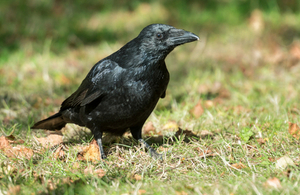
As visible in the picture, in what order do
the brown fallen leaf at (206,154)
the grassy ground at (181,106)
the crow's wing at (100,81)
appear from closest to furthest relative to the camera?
the grassy ground at (181,106)
the brown fallen leaf at (206,154)
the crow's wing at (100,81)

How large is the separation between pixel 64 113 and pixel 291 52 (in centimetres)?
430

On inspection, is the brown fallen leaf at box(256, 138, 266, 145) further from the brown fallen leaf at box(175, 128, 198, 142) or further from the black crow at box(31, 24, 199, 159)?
the black crow at box(31, 24, 199, 159)

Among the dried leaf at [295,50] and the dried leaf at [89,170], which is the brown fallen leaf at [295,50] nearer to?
the dried leaf at [295,50]

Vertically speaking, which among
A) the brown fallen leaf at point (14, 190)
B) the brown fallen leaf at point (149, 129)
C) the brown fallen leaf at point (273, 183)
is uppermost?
the brown fallen leaf at point (273, 183)

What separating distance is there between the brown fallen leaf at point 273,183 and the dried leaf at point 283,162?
1.01ft

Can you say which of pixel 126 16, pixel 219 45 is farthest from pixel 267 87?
pixel 126 16

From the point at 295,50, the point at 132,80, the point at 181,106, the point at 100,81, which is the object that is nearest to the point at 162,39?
the point at 132,80

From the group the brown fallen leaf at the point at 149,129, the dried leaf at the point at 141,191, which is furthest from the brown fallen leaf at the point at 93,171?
the brown fallen leaf at the point at 149,129

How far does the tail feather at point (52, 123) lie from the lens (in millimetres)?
3556

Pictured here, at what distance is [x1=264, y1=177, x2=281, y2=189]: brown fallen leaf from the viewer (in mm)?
2220

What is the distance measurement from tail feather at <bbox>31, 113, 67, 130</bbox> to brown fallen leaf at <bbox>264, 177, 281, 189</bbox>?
84.2 inches

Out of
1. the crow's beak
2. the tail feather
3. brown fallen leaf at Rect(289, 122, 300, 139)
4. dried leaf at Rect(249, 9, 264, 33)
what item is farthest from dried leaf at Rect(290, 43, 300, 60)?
the tail feather

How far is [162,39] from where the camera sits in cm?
303

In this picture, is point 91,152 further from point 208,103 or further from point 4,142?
point 208,103
